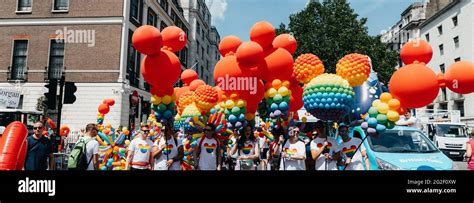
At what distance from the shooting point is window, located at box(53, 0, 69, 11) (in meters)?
21.9

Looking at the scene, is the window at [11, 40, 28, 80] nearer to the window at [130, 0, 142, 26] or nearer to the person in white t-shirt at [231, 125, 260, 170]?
the window at [130, 0, 142, 26]

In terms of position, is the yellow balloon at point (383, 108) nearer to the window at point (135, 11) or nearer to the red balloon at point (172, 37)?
the red balloon at point (172, 37)

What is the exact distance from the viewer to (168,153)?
5.60 metres

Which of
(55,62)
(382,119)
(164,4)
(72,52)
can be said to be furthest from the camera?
(164,4)

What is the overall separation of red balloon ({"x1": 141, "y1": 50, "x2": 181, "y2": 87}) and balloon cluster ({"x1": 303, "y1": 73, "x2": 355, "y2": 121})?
7.39ft

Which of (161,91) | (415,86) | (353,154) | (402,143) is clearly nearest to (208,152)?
(161,91)

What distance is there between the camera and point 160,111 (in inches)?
217

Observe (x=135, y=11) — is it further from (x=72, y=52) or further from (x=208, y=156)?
(x=208, y=156)

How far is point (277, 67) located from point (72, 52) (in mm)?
19737

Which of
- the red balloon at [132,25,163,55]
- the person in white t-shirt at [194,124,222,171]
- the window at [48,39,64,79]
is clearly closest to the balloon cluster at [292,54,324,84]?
the person in white t-shirt at [194,124,222,171]

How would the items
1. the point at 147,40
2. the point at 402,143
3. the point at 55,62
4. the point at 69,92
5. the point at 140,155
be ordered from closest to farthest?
the point at 147,40 → the point at 140,155 → the point at 402,143 → the point at 69,92 → the point at 55,62

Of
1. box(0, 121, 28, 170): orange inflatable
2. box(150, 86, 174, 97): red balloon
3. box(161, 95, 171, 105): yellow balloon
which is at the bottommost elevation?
box(0, 121, 28, 170): orange inflatable
